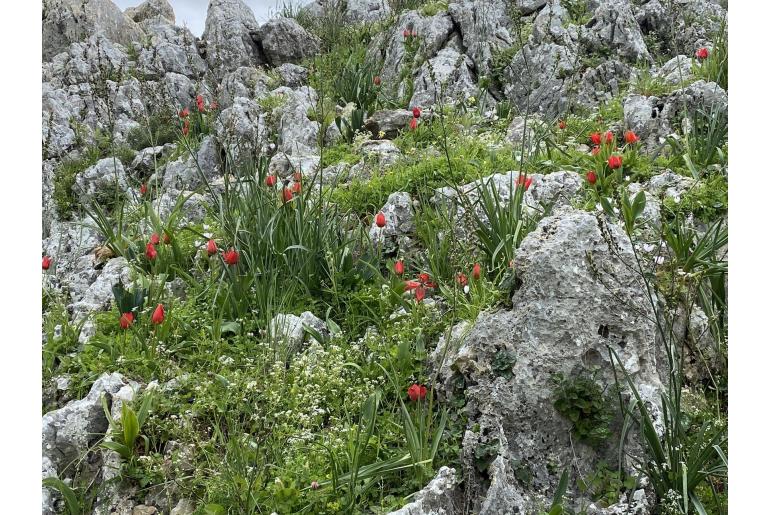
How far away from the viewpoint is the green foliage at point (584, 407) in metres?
3.00

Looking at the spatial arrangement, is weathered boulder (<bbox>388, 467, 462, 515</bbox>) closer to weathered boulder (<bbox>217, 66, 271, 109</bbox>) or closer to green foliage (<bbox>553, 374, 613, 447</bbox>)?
green foliage (<bbox>553, 374, 613, 447</bbox>)

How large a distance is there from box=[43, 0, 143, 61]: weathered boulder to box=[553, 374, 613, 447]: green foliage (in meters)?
13.6

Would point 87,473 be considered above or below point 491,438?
below

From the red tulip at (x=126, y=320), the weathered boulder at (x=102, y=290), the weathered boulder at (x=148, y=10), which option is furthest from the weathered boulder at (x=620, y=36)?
the weathered boulder at (x=148, y=10)

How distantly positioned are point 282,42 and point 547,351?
11.4 metres

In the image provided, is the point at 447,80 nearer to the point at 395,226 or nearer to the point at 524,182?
the point at 395,226

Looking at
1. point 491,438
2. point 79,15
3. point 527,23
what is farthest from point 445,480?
point 79,15

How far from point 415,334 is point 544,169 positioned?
259 cm

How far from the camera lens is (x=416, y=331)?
13.1 ft

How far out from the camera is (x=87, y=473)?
11.1ft

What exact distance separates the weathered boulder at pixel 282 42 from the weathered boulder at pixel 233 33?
0.89 feet

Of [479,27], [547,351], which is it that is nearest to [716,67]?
[479,27]

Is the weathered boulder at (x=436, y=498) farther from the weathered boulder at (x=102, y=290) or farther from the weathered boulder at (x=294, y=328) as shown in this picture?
the weathered boulder at (x=102, y=290)

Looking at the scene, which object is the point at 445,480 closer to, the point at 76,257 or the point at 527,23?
the point at 76,257
